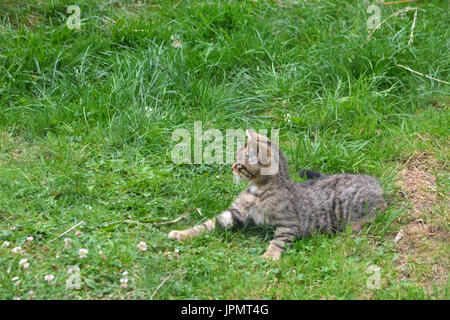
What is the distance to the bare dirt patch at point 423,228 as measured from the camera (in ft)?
15.6

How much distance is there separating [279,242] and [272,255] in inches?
6.6

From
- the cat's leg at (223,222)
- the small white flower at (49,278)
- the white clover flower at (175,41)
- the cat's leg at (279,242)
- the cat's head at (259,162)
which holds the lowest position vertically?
the small white flower at (49,278)

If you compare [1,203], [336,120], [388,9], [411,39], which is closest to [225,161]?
[336,120]

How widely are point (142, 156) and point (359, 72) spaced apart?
9.35 ft

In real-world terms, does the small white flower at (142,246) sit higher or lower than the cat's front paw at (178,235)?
lower

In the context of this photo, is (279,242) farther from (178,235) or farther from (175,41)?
(175,41)

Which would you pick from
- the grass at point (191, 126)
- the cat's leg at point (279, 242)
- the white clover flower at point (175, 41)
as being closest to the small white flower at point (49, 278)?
the grass at point (191, 126)

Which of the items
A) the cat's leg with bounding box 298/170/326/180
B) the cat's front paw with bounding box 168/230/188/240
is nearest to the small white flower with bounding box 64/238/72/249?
the cat's front paw with bounding box 168/230/188/240

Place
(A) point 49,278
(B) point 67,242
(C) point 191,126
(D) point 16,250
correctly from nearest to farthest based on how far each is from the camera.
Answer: (A) point 49,278, (D) point 16,250, (B) point 67,242, (C) point 191,126

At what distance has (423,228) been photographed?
5285 millimetres

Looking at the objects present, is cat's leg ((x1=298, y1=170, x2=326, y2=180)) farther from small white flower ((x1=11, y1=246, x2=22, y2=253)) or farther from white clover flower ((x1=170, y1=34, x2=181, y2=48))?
small white flower ((x1=11, y1=246, x2=22, y2=253))

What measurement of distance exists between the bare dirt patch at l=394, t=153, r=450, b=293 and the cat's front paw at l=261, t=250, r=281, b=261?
98cm

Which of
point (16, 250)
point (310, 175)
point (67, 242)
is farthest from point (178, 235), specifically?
point (310, 175)

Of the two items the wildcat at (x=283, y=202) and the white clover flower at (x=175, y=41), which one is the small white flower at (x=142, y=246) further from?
the white clover flower at (x=175, y=41)
